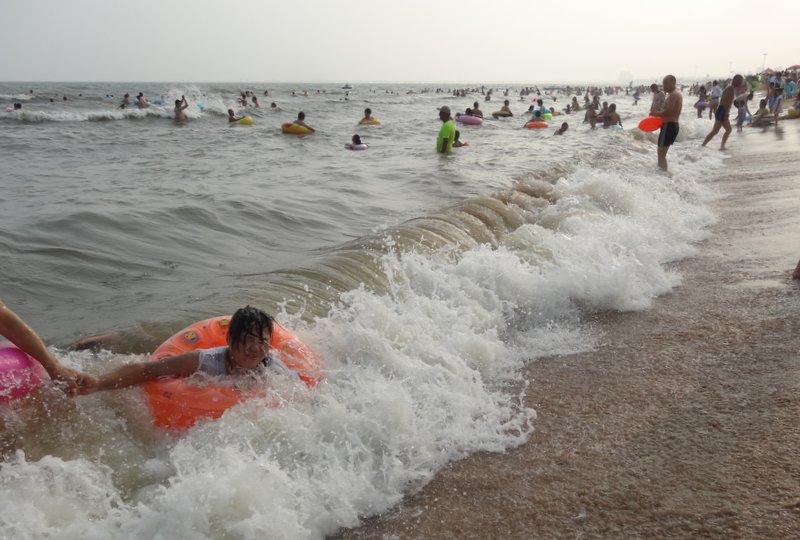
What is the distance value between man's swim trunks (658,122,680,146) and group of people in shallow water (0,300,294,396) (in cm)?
1015

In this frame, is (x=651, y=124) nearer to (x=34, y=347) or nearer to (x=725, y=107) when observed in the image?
(x=725, y=107)

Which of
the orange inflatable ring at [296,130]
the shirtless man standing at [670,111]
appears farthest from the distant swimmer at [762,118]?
the orange inflatable ring at [296,130]

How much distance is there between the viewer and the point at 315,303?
4.90m

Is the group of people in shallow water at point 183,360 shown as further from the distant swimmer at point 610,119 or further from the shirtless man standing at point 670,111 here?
the distant swimmer at point 610,119

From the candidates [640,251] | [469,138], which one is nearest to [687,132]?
[469,138]

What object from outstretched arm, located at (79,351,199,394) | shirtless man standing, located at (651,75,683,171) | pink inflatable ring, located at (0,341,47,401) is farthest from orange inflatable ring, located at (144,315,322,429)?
shirtless man standing, located at (651,75,683,171)

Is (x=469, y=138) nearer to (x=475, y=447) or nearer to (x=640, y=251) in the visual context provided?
(x=640, y=251)

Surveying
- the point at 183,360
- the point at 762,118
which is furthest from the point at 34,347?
the point at 762,118

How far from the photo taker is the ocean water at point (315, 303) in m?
2.63

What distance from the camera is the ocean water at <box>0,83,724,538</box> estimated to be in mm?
2631

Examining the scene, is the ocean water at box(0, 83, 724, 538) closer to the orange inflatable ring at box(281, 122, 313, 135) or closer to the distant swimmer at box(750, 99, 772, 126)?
the orange inflatable ring at box(281, 122, 313, 135)

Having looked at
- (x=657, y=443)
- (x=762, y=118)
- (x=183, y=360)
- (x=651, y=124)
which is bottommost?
(x=657, y=443)

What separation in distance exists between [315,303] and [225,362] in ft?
5.43

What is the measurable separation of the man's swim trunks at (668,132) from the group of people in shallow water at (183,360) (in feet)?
33.3
